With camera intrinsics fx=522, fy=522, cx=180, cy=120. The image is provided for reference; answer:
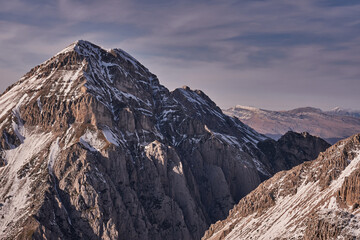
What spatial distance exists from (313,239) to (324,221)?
9129 mm

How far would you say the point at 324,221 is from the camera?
19588cm

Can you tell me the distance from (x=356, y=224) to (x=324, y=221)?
453 inches

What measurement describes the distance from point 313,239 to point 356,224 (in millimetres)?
17107

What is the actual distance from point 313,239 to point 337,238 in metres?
12.5

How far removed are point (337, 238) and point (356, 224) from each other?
34.4 feet

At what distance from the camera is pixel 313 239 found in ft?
655

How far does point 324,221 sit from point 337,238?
346 inches

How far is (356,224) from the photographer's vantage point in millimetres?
193750

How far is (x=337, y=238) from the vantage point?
189 meters
